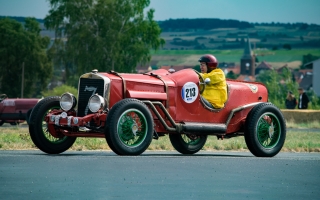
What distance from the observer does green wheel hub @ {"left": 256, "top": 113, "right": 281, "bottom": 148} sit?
54.6 feet

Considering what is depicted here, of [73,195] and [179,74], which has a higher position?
[179,74]

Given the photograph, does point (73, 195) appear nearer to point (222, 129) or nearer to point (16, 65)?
point (222, 129)

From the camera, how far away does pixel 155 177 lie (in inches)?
442

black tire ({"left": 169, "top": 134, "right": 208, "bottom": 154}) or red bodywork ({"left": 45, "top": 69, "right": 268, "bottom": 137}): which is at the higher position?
red bodywork ({"left": 45, "top": 69, "right": 268, "bottom": 137})

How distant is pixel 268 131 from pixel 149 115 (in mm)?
2655

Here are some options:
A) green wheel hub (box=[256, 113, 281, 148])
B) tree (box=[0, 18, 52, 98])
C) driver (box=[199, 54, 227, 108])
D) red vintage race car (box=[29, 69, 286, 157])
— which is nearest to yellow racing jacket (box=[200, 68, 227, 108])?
driver (box=[199, 54, 227, 108])

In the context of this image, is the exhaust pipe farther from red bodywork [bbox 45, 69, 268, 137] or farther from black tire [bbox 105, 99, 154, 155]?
black tire [bbox 105, 99, 154, 155]

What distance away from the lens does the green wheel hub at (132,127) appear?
48.5 feet

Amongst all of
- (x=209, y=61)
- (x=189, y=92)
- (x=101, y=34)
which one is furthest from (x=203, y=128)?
(x=101, y=34)

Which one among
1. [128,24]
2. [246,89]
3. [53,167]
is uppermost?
[128,24]

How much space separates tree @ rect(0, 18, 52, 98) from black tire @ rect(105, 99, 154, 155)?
98850 millimetres

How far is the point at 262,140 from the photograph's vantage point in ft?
54.6

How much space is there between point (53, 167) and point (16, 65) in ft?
340

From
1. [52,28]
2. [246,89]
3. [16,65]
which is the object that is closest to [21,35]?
[16,65]
